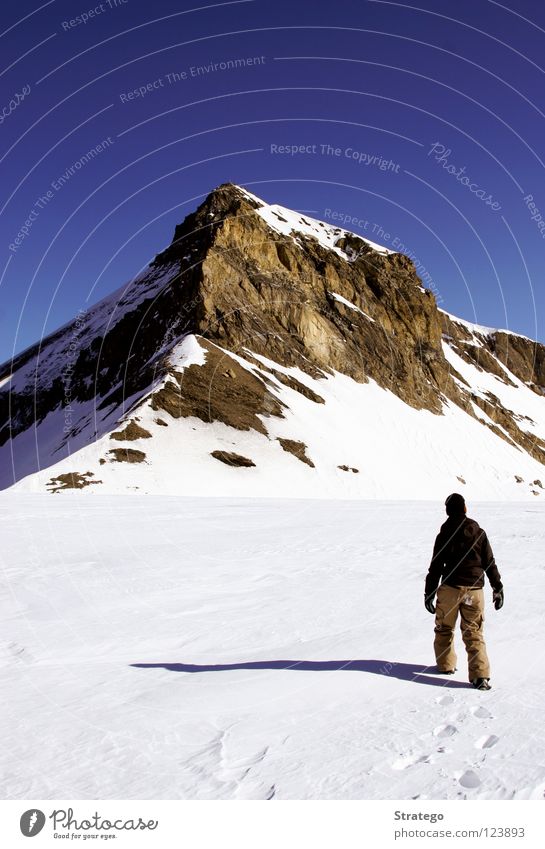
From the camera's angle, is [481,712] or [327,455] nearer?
[481,712]

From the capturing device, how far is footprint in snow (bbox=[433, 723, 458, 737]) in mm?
4964

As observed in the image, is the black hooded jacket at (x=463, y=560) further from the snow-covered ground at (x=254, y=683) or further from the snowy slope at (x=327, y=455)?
the snowy slope at (x=327, y=455)

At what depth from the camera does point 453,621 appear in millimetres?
6805

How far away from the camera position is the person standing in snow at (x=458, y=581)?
21.8 feet

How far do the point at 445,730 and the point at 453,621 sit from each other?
188 cm

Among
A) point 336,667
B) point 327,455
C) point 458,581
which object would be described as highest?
point 327,455

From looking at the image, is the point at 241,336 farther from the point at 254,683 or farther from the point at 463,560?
the point at 254,683

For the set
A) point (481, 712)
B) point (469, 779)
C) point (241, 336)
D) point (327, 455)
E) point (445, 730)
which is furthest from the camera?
point (241, 336)

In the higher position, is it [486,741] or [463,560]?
→ [463,560]

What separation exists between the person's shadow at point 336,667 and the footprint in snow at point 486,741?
1.50m

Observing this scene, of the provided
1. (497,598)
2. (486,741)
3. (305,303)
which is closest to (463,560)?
(497,598)
